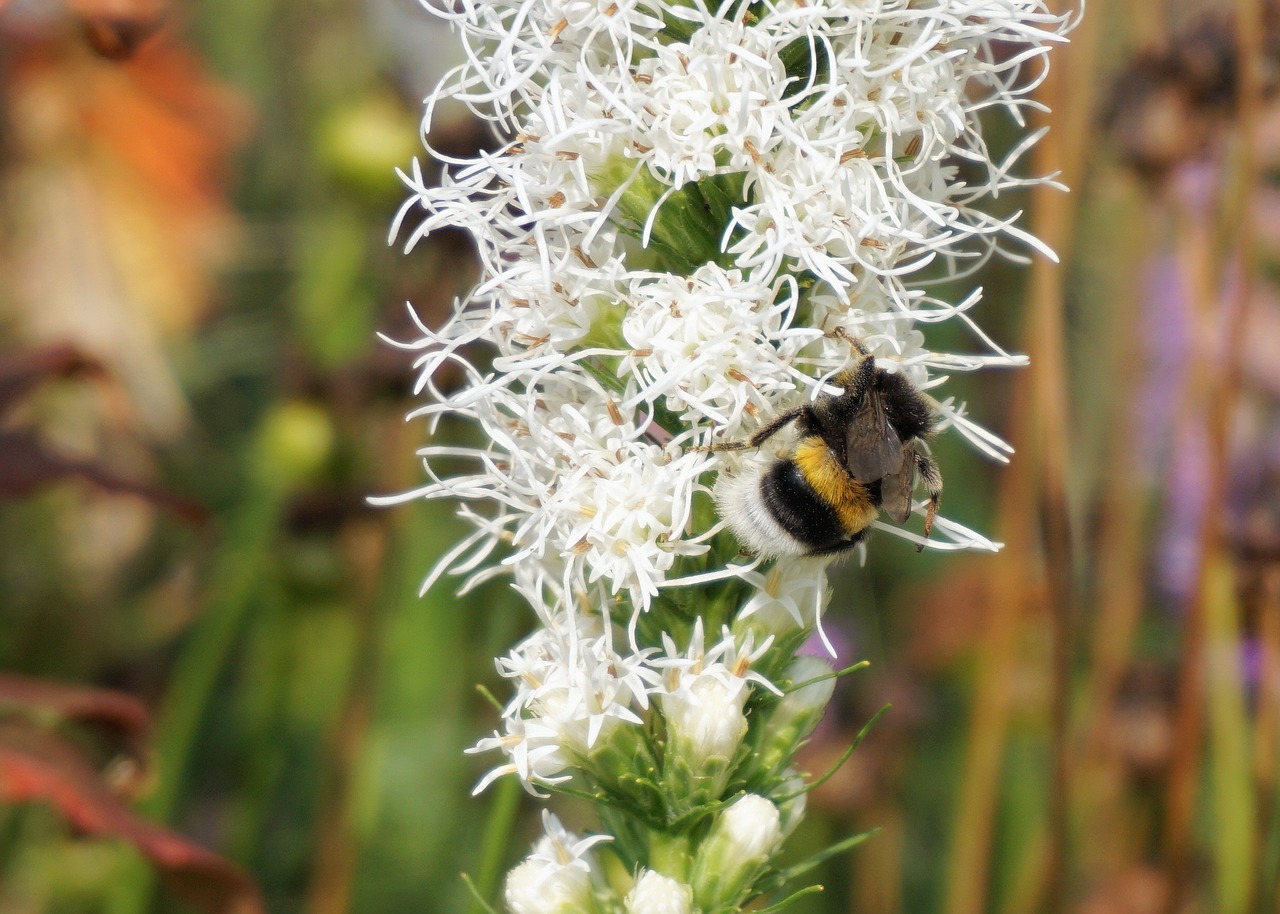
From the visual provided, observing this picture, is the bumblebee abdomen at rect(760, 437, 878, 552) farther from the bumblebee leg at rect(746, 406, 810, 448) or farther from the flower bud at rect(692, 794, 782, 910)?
the flower bud at rect(692, 794, 782, 910)

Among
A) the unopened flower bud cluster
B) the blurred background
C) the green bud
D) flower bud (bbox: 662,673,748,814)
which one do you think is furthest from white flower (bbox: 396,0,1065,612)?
the green bud

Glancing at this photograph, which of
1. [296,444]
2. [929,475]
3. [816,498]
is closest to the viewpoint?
[816,498]

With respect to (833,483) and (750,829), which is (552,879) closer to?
(750,829)

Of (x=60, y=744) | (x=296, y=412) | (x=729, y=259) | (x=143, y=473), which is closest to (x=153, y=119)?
(x=143, y=473)

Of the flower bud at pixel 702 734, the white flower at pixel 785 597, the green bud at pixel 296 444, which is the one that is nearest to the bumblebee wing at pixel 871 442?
the white flower at pixel 785 597

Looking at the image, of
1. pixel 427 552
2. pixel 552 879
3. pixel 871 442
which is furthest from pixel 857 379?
pixel 427 552

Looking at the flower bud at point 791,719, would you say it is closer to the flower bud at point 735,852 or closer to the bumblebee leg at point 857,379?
the flower bud at point 735,852

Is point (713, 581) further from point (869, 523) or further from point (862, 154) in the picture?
point (862, 154)
